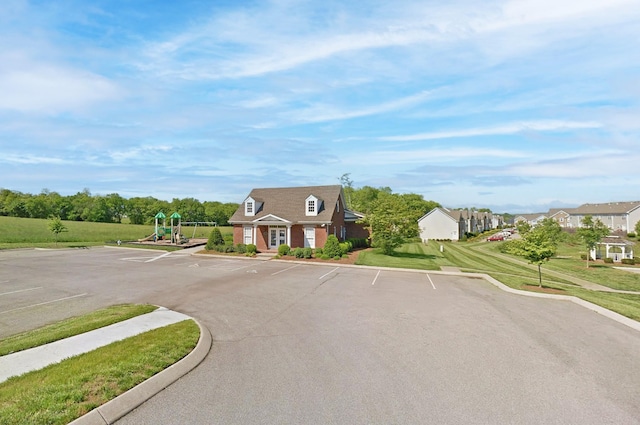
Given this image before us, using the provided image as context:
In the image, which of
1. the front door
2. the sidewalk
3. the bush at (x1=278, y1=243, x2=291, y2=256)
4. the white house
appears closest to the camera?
the sidewalk

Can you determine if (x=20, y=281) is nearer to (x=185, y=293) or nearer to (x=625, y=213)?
(x=185, y=293)

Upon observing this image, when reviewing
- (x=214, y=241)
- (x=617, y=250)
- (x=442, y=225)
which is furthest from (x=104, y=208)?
(x=617, y=250)

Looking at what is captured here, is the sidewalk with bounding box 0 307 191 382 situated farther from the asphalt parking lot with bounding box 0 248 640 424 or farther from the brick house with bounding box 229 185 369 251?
the brick house with bounding box 229 185 369 251

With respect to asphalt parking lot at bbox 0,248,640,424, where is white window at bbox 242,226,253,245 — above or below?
above

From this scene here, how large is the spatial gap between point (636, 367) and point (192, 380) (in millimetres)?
9464

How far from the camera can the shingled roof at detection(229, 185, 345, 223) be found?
35.2m

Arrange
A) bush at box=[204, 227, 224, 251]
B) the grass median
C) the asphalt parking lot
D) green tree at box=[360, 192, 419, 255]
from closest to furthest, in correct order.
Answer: the grass median
the asphalt parking lot
green tree at box=[360, 192, 419, 255]
bush at box=[204, 227, 224, 251]

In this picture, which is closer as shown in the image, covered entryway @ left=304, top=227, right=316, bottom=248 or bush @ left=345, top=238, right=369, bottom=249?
covered entryway @ left=304, top=227, right=316, bottom=248

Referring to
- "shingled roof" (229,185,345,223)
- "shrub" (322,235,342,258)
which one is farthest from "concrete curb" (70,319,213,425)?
"shingled roof" (229,185,345,223)

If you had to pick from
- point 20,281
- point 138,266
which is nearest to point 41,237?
point 138,266

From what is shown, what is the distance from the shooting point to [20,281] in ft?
58.2

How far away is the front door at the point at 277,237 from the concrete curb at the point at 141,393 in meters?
27.2

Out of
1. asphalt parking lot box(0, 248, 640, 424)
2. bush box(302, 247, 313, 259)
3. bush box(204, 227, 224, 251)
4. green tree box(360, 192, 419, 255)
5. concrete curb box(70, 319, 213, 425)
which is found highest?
green tree box(360, 192, 419, 255)

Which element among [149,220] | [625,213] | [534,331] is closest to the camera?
[534,331]
